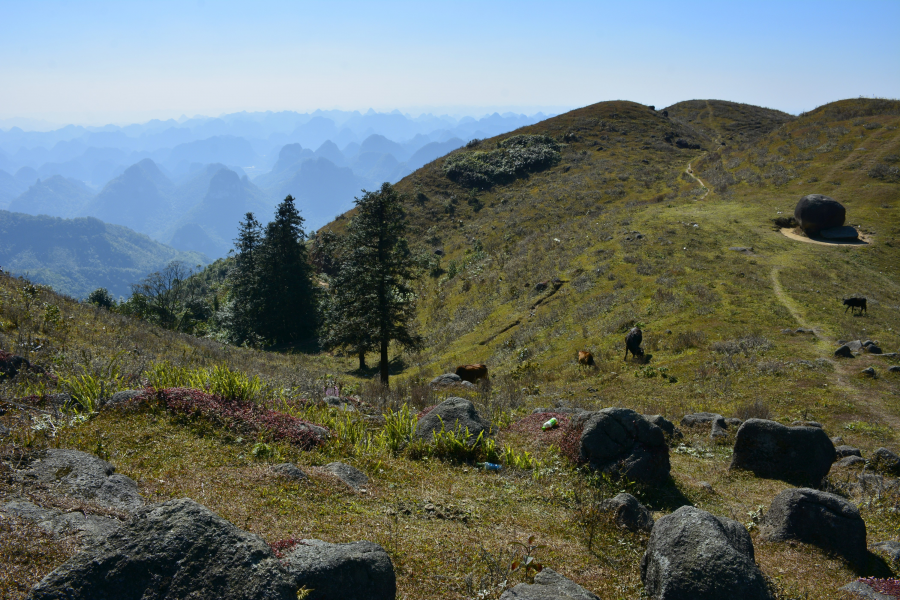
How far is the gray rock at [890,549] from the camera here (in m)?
6.89

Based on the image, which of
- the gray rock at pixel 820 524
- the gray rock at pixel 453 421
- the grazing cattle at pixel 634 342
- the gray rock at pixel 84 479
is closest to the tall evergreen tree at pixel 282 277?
the grazing cattle at pixel 634 342

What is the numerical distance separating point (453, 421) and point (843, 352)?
15.9 m

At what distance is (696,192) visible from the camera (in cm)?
4988

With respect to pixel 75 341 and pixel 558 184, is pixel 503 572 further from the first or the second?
pixel 558 184

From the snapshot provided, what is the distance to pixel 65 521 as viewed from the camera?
459cm

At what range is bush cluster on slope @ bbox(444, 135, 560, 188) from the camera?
3081 inches

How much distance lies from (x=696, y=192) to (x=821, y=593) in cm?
5076

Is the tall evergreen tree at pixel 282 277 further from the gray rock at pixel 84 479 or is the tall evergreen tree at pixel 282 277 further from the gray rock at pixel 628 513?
the gray rock at pixel 628 513

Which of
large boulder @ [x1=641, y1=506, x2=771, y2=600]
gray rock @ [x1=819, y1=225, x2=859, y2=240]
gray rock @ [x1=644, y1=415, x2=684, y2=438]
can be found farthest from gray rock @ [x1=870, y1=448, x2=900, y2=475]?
gray rock @ [x1=819, y1=225, x2=859, y2=240]

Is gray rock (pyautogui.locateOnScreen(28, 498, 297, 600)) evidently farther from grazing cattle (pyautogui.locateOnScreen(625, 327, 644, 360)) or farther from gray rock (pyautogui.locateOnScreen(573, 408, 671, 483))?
grazing cattle (pyautogui.locateOnScreen(625, 327, 644, 360))

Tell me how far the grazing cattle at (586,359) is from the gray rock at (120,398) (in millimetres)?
16619

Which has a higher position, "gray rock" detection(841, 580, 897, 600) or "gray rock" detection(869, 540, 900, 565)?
"gray rock" detection(841, 580, 897, 600)

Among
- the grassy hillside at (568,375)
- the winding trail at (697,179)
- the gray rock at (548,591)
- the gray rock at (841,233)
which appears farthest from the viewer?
the winding trail at (697,179)

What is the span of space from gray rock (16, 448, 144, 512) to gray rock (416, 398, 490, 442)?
212 inches
